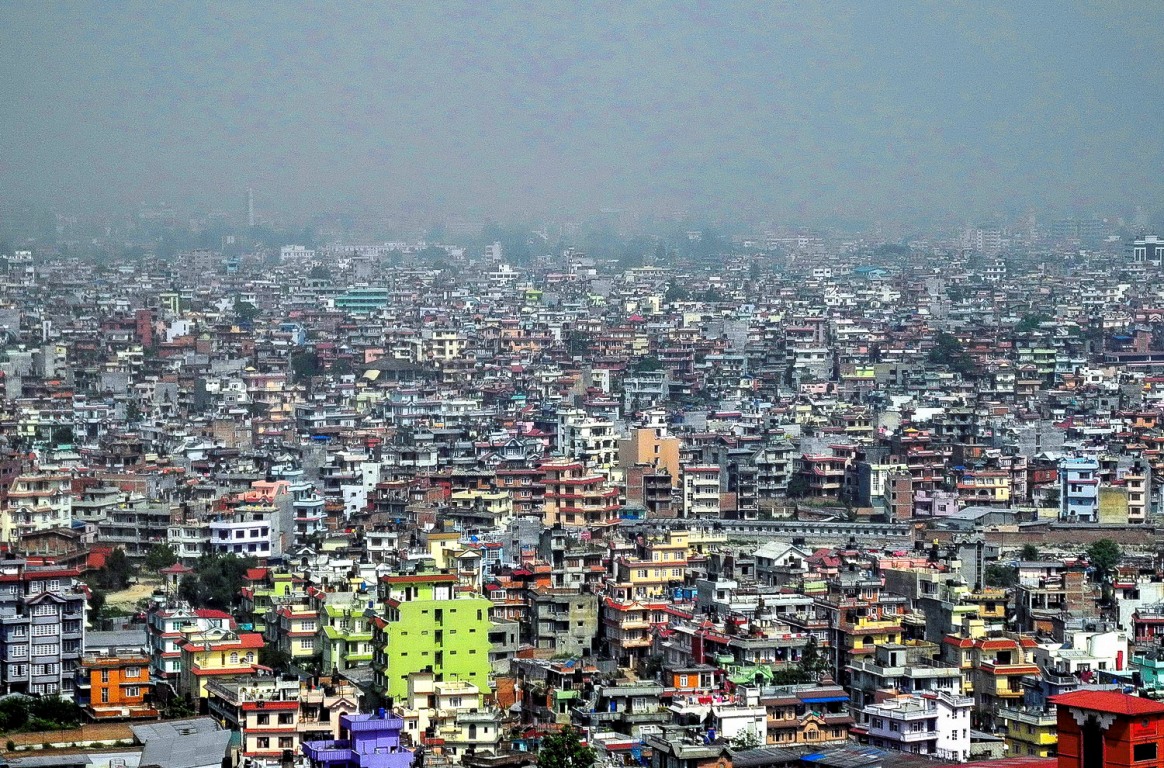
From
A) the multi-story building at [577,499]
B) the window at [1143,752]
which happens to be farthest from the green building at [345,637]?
the window at [1143,752]

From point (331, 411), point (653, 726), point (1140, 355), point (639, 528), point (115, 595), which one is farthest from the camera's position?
point (1140, 355)

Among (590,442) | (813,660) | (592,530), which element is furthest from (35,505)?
(813,660)

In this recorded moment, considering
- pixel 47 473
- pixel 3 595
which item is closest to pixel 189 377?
pixel 47 473

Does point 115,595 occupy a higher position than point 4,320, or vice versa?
point 4,320

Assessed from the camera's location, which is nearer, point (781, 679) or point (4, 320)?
point (781, 679)

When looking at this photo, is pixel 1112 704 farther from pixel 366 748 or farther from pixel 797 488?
pixel 797 488

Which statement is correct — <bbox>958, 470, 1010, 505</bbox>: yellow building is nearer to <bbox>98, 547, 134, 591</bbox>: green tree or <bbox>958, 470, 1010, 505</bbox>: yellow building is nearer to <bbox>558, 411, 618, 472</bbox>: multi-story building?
<bbox>558, 411, 618, 472</bbox>: multi-story building

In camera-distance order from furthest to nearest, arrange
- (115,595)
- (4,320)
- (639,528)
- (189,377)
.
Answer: (4,320) < (189,377) < (639,528) < (115,595)

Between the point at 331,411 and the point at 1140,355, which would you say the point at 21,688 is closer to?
the point at 331,411
